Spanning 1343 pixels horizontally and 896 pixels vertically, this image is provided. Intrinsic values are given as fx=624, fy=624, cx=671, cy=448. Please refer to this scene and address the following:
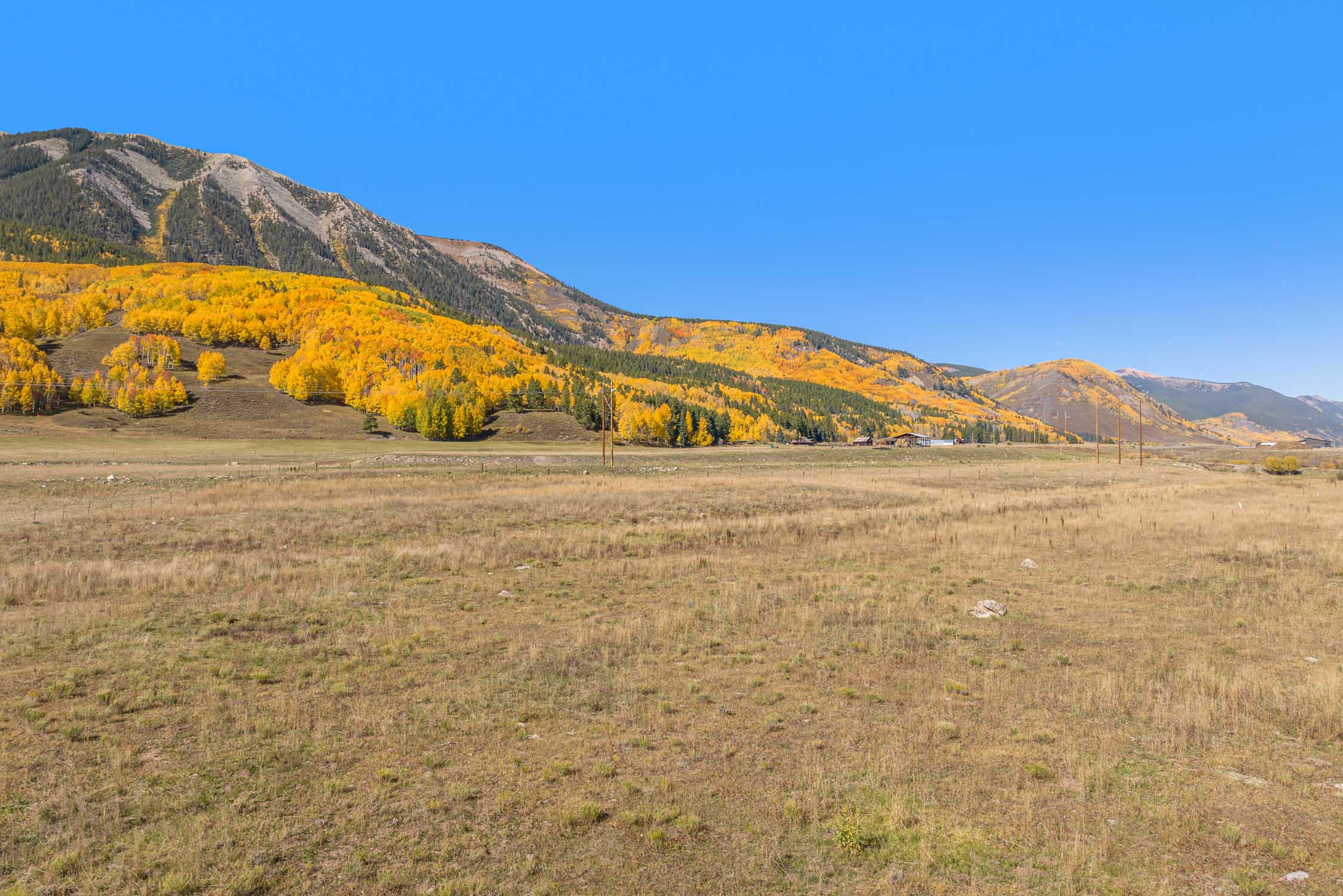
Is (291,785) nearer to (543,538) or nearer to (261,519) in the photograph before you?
(543,538)

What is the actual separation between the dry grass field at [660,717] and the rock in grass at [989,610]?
0.38m

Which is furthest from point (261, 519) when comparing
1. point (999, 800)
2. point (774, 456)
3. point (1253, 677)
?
point (774, 456)

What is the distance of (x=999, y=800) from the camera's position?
24.1ft

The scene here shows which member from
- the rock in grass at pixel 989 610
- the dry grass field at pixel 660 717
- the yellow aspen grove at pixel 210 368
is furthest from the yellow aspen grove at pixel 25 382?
the rock in grass at pixel 989 610

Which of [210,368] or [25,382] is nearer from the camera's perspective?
[25,382]

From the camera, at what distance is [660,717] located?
31.6 feet

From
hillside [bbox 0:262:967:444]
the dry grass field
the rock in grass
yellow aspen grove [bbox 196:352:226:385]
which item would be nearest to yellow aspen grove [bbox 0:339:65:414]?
hillside [bbox 0:262:967:444]

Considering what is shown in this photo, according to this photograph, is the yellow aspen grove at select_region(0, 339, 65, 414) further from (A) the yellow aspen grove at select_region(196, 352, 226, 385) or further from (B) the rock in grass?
(B) the rock in grass

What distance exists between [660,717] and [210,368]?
163 metres

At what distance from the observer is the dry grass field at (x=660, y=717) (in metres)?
6.29

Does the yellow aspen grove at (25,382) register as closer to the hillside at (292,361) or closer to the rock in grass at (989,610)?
the hillside at (292,361)

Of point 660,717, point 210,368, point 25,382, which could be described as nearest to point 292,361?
point 210,368

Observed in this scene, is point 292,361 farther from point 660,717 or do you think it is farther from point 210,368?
point 660,717

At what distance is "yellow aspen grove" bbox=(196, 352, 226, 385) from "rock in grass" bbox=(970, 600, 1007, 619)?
529 feet
